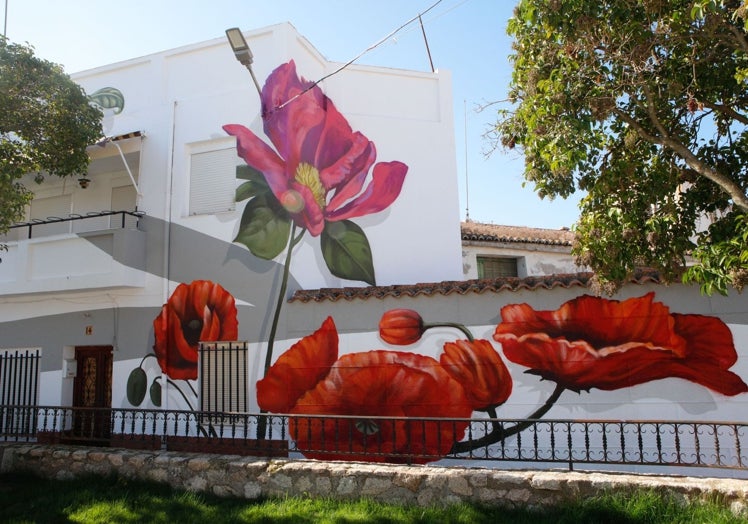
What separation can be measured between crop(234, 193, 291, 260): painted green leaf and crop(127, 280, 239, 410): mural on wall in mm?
924

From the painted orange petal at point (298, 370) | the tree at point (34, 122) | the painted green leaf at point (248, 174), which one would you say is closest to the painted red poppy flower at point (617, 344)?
the painted orange petal at point (298, 370)

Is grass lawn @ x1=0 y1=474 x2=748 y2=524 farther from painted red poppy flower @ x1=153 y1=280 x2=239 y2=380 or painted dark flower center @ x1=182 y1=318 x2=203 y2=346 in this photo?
painted dark flower center @ x1=182 y1=318 x2=203 y2=346

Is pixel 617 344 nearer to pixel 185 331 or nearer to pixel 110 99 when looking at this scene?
pixel 185 331

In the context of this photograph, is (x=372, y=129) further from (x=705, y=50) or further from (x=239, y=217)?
(x=705, y=50)

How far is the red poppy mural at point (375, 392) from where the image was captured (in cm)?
798

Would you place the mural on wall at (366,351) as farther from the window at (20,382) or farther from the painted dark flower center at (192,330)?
the window at (20,382)

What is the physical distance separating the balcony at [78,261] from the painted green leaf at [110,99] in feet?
7.14

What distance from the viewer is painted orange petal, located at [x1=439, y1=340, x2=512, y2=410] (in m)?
7.88

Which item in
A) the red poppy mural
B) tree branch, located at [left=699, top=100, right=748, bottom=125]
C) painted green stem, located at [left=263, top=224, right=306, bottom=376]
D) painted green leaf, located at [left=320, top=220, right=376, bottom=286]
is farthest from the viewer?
painted green leaf, located at [left=320, top=220, right=376, bottom=286]

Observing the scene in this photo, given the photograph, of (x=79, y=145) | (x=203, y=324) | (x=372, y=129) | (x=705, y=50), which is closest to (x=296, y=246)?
(x=203, y=324)

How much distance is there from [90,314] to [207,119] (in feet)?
13.6

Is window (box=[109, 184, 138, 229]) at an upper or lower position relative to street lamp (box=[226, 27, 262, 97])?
lower

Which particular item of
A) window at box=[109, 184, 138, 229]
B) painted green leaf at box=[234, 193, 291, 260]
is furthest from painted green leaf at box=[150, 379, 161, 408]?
window at box=[109, 184, 138, 229]

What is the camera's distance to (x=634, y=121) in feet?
20.2
